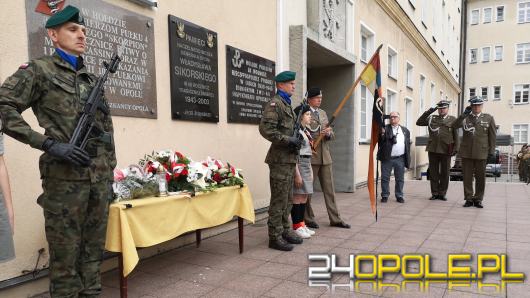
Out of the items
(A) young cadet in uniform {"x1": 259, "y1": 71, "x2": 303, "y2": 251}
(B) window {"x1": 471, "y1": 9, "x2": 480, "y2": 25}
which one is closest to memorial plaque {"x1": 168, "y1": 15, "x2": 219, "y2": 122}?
(A) young cadet in uniform {"x1": 259, "y1": 71, "x2": 303, "y2": 251}

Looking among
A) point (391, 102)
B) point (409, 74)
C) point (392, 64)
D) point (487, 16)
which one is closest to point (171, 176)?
point (391, 102)

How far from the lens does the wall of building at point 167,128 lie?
276cm

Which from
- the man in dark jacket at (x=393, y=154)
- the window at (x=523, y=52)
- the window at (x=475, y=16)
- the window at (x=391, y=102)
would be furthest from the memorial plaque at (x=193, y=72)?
the window at (x=475, y=16)

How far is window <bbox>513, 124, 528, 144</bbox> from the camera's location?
28812mm

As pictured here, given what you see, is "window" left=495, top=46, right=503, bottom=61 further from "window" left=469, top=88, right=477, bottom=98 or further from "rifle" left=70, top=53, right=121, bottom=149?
"rifle" left=70, top=53, right=121, bottom=149

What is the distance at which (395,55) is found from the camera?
11.8 meters

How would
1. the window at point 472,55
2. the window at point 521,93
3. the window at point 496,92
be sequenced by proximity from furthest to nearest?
the window at point 472,55, the window at point 496,92, the window at point 521,93

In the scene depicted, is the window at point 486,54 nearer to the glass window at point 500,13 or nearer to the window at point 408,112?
the glass window at point 500,13

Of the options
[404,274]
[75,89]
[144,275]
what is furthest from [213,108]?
[404,274]

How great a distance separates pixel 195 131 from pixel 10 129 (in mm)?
2504

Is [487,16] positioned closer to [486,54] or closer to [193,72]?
[486,54]

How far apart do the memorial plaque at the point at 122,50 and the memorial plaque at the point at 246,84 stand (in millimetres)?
1281

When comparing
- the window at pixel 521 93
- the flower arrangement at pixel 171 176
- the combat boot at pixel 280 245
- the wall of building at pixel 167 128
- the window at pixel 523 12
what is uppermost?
the window at pixel 523 12

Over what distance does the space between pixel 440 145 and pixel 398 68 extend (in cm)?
562
